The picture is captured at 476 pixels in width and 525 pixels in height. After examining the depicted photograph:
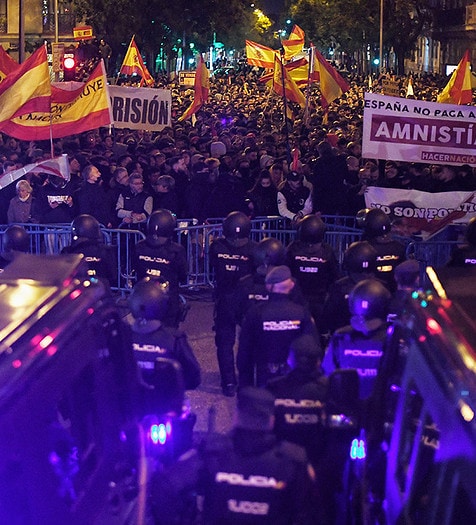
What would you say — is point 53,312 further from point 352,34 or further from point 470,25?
point 352,34

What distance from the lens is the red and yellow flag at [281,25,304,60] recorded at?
2953cm

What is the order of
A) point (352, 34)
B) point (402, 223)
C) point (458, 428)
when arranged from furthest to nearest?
point (352, 34) → point (402, 223) → point (458, 428)

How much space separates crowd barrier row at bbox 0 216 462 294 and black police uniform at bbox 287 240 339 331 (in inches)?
111

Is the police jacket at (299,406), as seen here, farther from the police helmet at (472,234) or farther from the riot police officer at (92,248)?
the riot police officer at (92,248)

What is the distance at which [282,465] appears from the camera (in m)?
3.93

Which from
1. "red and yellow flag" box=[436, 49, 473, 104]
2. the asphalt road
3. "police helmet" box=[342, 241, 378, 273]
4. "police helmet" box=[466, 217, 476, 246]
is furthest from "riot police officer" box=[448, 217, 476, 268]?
"red and yellow flag" box=[436, 49, 473, 104]

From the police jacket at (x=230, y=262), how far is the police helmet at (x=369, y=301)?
260 centimetres

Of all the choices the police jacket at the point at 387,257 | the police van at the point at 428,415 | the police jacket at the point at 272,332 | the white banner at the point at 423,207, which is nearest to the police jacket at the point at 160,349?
the police jacket at the point at 272,332

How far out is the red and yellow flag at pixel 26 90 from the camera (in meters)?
12.5

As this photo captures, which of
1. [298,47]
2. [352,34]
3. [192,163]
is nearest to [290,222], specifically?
[192,163]

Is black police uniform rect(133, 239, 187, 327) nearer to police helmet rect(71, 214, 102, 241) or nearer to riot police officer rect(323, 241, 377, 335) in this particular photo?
police helmet rect(71, 214, 102, 241)

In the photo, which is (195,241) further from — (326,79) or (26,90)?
(326,79)

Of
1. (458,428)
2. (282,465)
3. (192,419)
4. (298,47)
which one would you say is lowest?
(192,419)

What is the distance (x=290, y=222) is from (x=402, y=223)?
5.72ft
